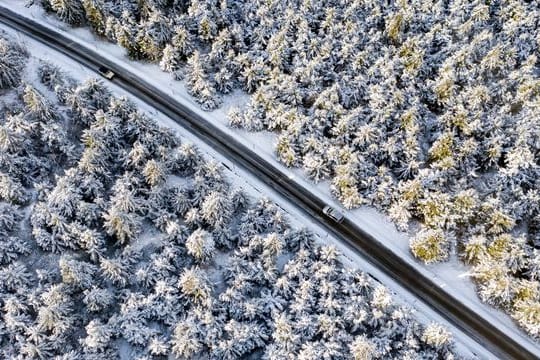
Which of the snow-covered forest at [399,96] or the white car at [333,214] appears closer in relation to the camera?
the snow-covered forest at [399,96]

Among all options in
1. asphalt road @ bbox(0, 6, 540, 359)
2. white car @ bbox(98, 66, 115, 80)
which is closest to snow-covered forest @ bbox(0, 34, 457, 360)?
asphalt road @ bbox(0, 6, 540, 359)

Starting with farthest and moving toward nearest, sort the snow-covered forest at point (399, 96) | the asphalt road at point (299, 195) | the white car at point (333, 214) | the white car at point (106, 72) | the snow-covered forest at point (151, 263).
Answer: the white car at point (106, 72) → the white car at point (333, 214) → the snow-covered forest at point (399, 96) → the asphalt road at point (299, 195) → the snow-covered forest at point (151, 263)

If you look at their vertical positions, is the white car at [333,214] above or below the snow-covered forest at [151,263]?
above

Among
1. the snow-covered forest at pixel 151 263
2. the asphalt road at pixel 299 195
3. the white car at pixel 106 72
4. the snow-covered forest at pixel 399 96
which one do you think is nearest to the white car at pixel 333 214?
the asphalt road at pixel 299 195

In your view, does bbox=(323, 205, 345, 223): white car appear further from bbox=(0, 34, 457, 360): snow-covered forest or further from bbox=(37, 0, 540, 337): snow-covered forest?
bbox=(0, 34, 457, 360): snow-covered forest

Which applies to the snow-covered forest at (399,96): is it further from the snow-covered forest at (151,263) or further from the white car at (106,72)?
the snow-covered forest at (151,263)

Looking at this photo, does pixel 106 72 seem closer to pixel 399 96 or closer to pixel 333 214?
pixel 333 214
